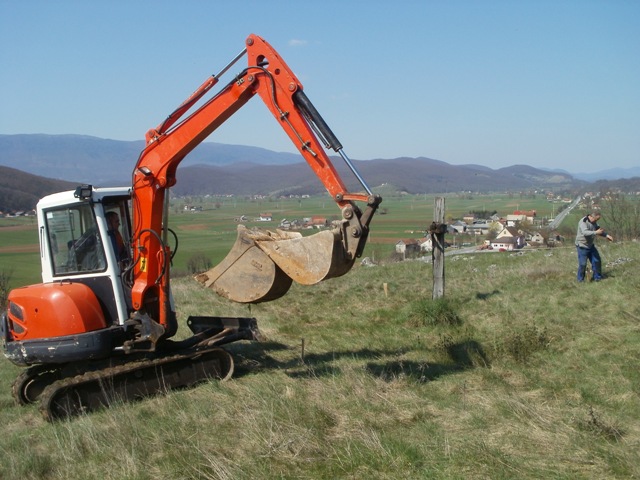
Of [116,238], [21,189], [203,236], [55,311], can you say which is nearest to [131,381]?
[55,311]

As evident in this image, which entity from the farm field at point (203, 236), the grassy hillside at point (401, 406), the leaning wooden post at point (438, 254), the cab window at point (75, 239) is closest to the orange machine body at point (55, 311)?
the cab window at point (75, 239)

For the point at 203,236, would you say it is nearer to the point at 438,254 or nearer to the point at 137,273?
the point at 438,254

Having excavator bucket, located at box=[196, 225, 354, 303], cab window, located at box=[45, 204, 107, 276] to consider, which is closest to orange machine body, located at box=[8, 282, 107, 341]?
cab window, located at box=[45, 204, 107, 276]

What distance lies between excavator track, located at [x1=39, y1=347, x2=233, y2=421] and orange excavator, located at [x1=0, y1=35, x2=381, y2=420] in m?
0.01

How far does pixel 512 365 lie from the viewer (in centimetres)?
940

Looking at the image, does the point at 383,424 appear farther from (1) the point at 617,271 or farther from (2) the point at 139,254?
(1) the point at 617,271

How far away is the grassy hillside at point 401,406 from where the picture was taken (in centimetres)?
527

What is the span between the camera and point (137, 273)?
27.0 ft

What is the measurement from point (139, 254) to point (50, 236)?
1.18 m

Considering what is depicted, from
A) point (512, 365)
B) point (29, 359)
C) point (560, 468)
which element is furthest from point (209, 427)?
point (512, 365)

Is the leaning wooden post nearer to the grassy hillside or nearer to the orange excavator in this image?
the grassy hillside

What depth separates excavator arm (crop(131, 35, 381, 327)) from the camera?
23.5ft

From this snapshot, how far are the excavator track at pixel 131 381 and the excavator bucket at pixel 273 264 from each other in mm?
995

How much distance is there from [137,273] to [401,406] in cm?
379
